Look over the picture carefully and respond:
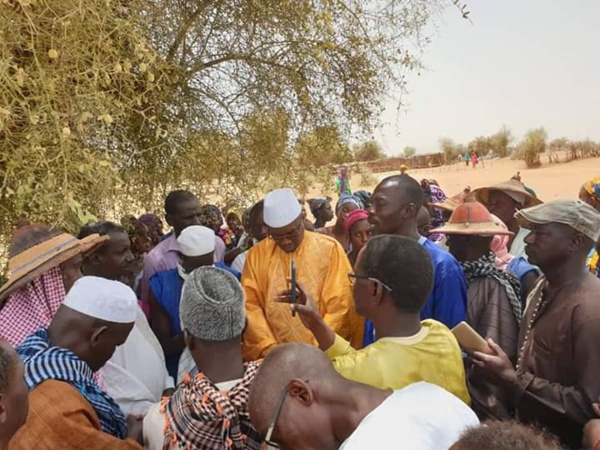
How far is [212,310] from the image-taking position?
7.07 ft

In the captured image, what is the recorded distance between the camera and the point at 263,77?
534 centimetres

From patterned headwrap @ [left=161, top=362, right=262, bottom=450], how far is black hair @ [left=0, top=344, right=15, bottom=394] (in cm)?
64

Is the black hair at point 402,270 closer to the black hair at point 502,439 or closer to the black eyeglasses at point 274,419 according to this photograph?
the black eyeglasses at point 274,419

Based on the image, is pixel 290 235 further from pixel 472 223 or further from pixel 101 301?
pixel 101 301

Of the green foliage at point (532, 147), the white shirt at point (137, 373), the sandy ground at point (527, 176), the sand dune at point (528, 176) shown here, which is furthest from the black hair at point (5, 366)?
the green foliage at point (532, 147)

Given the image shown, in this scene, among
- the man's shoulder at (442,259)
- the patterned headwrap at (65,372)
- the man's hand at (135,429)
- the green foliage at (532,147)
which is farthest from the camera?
the green foliage at (532,147)

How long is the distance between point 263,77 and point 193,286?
11.7 feet

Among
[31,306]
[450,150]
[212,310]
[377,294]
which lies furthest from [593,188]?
[450,150]

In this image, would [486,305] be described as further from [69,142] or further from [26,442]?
[69,142]

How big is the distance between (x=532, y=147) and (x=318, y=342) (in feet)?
129

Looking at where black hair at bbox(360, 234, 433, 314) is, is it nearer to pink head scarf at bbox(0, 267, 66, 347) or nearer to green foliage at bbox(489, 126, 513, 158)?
pink head scarf at bbox(0, 267, 66, 347)

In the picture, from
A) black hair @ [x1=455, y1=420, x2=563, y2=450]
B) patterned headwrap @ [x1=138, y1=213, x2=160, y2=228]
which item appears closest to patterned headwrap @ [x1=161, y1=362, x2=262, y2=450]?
black hair @ [x1=455, y1=420, x2=563, y2=450]

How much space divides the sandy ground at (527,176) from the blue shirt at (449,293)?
20403 millimetres

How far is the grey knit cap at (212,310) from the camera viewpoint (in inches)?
84.5
